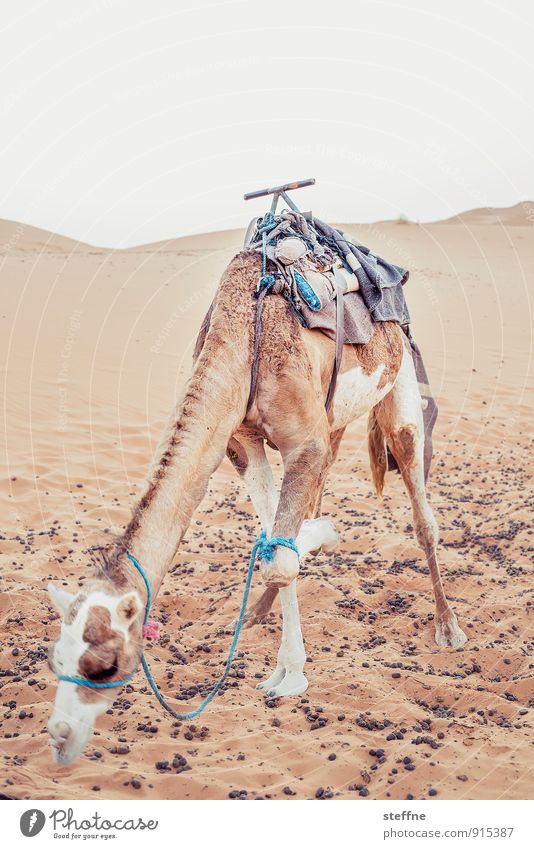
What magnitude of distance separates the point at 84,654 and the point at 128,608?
245 millimetres

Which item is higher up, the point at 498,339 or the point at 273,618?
the point at 498,339

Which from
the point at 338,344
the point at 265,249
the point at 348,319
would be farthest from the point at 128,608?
the point at 348,319

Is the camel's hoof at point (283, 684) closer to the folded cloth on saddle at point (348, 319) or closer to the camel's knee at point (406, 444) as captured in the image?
the camel's knee at point (406, 444)

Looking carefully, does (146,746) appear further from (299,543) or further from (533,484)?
(533,484)

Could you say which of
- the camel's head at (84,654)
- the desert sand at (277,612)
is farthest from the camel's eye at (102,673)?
the desert sand at (277,612)

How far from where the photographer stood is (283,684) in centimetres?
476

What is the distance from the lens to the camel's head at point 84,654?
10.3 ft

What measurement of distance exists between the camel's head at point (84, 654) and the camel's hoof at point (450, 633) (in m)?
2.98

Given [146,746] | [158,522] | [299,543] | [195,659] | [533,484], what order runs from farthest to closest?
[533,484] → [195,659] → [299,543] → [146,746] → [158,522]

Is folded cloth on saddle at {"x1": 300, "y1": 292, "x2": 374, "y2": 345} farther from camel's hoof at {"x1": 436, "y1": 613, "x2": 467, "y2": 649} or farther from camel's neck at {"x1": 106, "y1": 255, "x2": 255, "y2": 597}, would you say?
camel's hoof at {"x1": 436, "y1": 613, "x2": 467, "y2": 649}

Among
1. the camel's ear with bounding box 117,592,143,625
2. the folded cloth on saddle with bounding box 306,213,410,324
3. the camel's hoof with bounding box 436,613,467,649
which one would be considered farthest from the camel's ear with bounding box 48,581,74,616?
the camel's hoof with bounding box 436,613,467,649

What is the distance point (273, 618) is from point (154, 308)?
15.4 m

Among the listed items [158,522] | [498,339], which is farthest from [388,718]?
[498,339]
